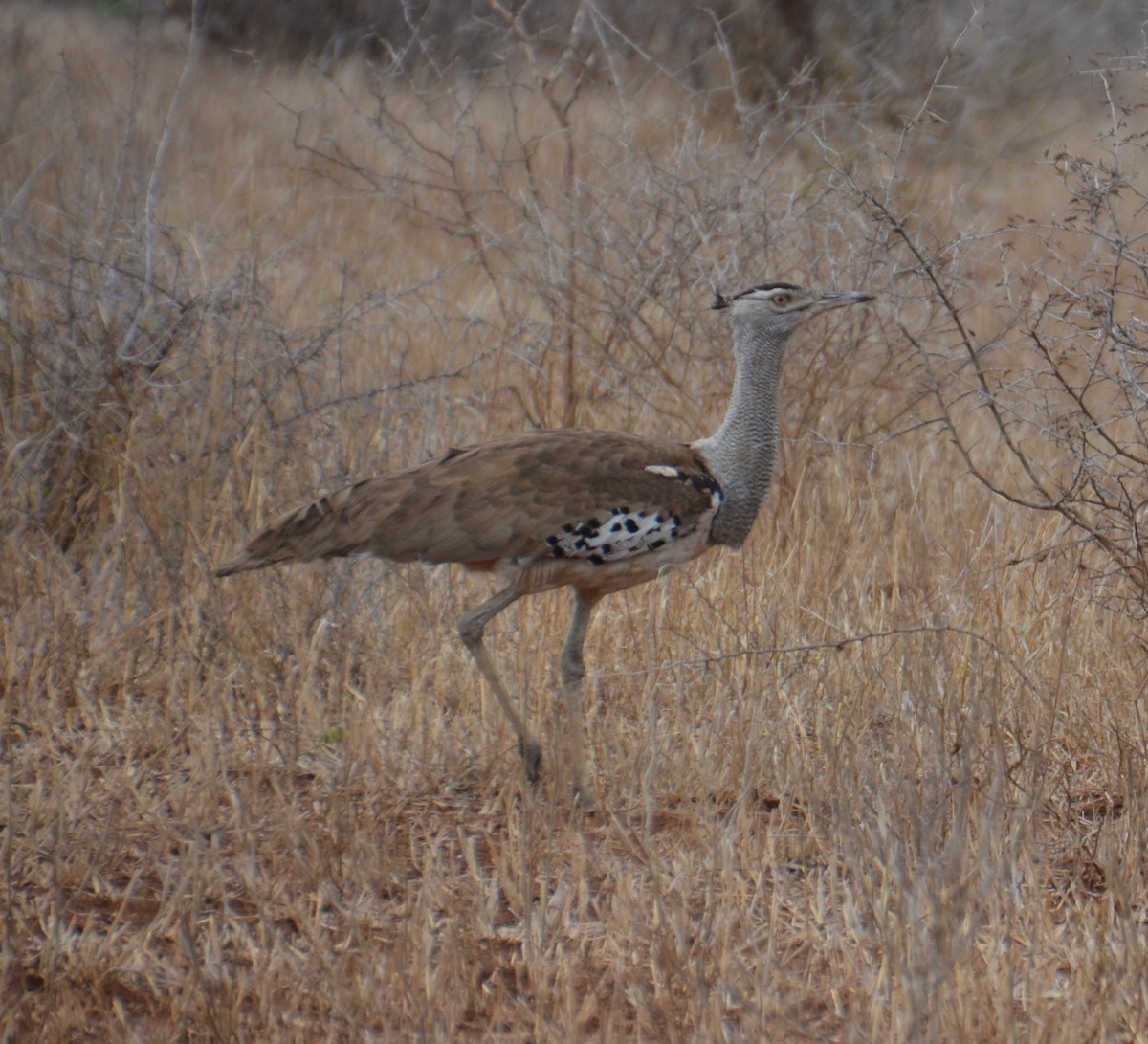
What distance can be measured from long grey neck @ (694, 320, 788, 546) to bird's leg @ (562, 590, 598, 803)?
1.10 ft

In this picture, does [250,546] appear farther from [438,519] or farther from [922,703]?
[922,703]

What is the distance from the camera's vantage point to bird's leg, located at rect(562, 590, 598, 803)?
11.1 ft

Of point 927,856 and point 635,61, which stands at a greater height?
point 635,61

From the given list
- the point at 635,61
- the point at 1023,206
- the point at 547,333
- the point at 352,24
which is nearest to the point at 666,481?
the point at 547,333

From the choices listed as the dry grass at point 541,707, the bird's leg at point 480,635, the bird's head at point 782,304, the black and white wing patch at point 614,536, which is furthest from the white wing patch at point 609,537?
the bird's head at point 782,304

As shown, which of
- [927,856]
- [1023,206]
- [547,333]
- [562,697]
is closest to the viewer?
[927,856]

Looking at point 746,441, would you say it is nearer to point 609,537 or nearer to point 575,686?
point 609,537

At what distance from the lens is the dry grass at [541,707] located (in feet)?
8.16

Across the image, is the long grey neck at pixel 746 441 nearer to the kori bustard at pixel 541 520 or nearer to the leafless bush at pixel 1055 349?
the kori bustard at pixel 541 520

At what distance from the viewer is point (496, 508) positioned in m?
3.40

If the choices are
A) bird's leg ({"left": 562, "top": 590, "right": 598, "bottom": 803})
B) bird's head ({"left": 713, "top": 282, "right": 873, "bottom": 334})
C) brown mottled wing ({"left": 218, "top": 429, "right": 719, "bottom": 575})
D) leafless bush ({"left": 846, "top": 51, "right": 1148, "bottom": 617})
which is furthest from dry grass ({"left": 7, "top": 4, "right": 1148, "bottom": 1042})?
bird's head ({"left": 713, "top": 282, "right": 873, "bottom": 334})

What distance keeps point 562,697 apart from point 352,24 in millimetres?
A: 11414

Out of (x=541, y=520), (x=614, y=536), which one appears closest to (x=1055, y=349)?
(x=614, y=536)

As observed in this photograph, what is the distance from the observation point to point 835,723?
11.1 ft
